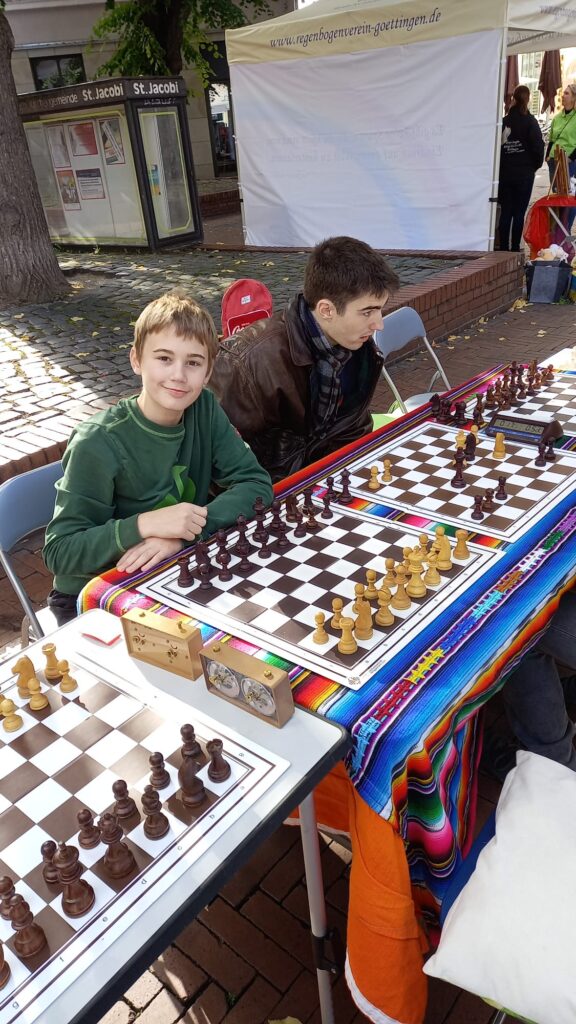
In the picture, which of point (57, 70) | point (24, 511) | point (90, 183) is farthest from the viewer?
point (57, 70)

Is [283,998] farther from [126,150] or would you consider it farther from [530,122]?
[126,150]

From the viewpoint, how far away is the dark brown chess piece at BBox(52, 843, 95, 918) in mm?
1124

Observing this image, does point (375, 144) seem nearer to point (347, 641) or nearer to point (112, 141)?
point (112, 141)

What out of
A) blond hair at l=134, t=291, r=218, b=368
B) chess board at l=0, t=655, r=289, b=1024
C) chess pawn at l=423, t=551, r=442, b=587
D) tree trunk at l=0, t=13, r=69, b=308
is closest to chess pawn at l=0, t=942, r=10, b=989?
chess board at l=0, t=655, r=289, b=1024

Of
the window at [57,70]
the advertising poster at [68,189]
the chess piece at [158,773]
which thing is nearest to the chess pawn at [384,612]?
the chess piece at [158,773]

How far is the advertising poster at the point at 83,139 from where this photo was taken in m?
10.7

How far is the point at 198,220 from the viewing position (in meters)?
11.2

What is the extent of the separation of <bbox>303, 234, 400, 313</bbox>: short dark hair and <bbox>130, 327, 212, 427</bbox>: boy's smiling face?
2.49 ft

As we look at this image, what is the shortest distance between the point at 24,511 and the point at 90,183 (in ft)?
33.7

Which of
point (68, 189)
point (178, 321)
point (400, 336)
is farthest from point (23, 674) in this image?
point (68, 189)

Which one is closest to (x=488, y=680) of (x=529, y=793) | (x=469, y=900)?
(x=529, y=793)

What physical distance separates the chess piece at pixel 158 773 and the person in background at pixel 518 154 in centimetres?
936

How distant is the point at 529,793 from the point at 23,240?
7.95 m

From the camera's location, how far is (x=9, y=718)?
1.51 m
